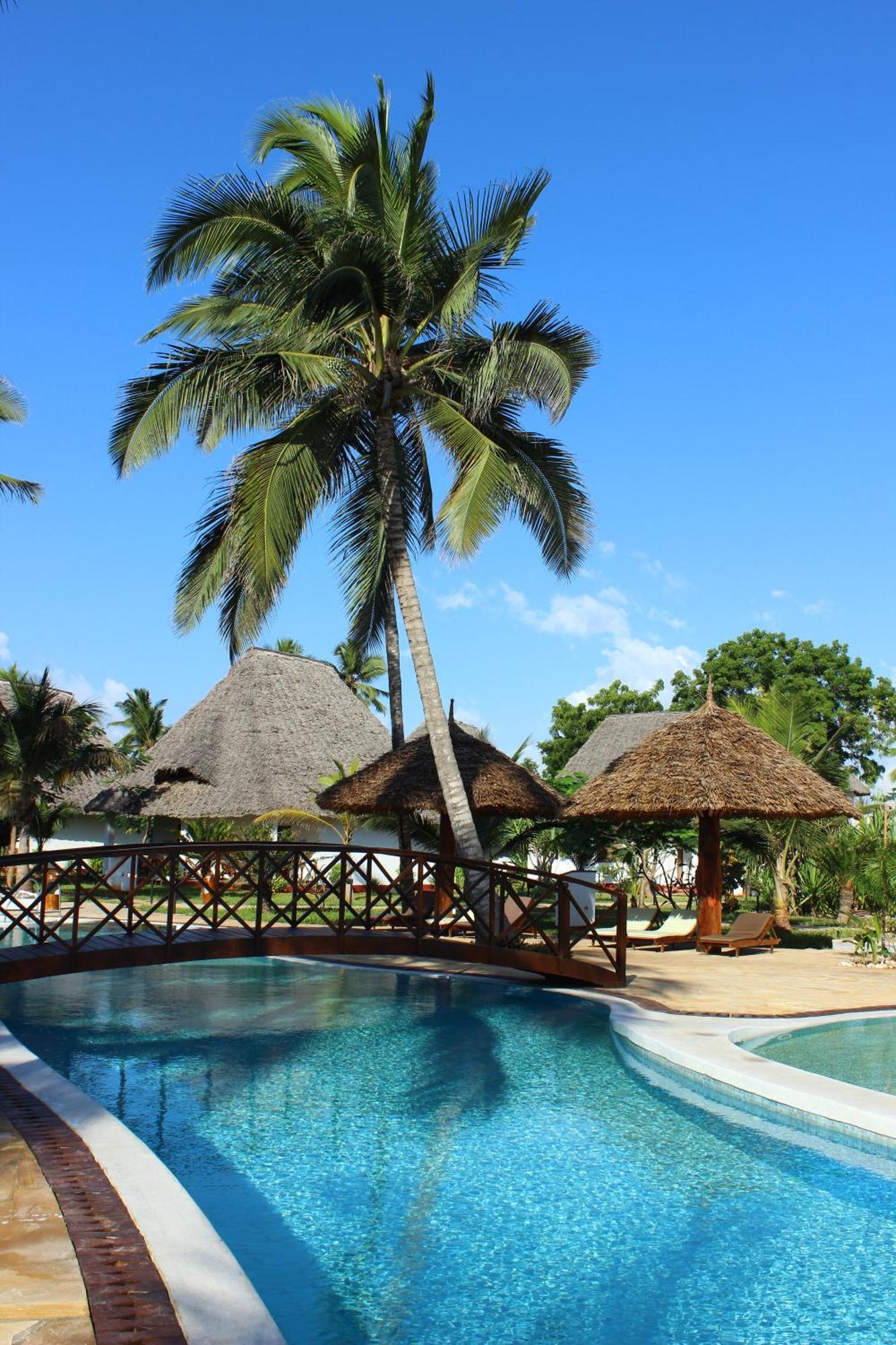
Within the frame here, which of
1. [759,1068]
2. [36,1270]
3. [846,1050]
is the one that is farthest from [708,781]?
[36,1270]

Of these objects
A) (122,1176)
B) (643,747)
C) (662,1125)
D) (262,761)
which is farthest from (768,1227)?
(262,761)

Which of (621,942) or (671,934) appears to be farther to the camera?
(671,934)

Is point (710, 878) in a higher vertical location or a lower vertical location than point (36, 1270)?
higher

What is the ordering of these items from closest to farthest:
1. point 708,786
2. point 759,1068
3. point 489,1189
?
1. point 489,1189
2. point 759,1068
3. point 708,786

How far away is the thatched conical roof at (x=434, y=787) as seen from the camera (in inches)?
550

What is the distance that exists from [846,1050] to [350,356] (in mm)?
8209

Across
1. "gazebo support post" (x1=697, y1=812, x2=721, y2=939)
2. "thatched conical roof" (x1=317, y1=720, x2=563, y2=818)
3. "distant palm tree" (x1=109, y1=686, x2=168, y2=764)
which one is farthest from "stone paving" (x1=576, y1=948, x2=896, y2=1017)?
"distant palm tree" (x1=109, y1=686, x2=168, y2=764)

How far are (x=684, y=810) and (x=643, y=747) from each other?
1431 millimetres

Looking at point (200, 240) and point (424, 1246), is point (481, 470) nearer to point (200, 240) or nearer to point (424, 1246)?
point (200, 240)

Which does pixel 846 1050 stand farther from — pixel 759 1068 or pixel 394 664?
pixel 394 664

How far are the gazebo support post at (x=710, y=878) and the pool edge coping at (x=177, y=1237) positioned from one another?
33.6 ft

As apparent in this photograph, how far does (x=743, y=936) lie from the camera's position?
14523mm

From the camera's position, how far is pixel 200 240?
1152 cm

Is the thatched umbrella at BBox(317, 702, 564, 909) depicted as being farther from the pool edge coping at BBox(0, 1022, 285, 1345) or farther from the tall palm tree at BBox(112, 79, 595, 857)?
the pool edge coping at BBox(0, 1022, 285, 1345)
